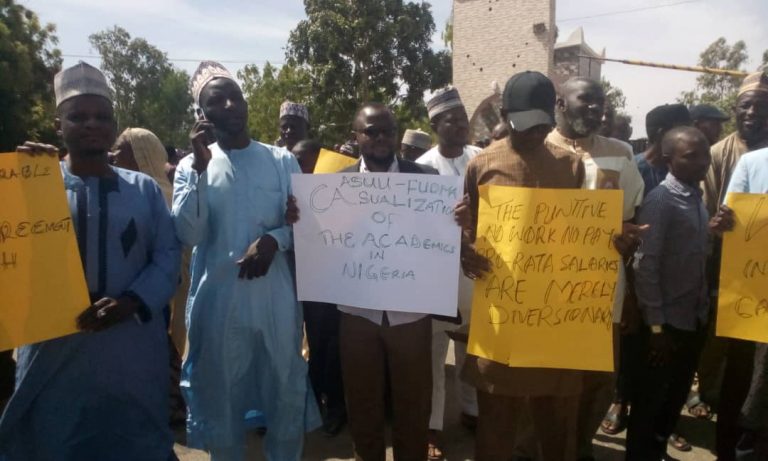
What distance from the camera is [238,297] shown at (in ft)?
8.77

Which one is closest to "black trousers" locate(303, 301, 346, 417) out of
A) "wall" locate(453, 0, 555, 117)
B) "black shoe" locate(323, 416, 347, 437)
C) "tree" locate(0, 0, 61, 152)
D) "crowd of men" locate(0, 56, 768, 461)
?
"black shoe" locate(323, 416, 347, 437)

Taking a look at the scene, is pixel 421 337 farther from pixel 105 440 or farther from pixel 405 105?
pixel 405 105

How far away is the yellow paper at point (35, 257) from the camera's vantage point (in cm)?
214

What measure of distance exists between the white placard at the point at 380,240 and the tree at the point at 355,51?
67.0ft

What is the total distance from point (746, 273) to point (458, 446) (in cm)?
206

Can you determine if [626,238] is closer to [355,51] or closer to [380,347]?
[380,347]

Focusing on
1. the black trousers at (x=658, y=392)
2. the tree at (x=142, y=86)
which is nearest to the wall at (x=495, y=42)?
the black trousers at (x=658, y=392)

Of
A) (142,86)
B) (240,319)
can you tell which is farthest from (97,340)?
(142,86)

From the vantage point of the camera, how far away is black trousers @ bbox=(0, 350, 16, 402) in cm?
384

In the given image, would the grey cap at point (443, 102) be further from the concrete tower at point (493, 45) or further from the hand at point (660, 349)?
the concrete tower at point (493, 45)

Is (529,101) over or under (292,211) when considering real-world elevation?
over

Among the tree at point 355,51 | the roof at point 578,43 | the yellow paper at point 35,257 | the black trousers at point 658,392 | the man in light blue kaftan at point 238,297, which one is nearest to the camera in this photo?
the yellow paper at point 35,257

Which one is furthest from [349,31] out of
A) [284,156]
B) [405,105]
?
[284,156]

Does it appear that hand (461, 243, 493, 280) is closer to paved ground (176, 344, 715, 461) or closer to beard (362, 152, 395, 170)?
beard (362, 152, 395, 170)
